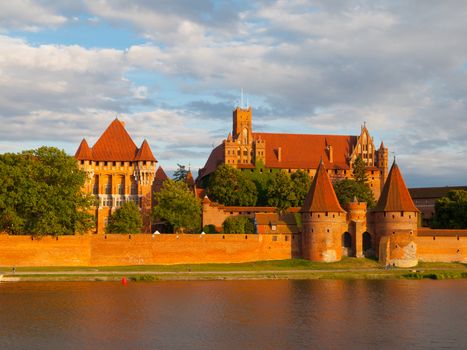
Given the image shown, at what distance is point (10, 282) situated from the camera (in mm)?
43750

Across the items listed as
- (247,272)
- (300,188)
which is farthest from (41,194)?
(300,188)

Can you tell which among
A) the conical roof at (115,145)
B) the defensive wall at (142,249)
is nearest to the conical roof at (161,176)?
the conical roof at (115,145)

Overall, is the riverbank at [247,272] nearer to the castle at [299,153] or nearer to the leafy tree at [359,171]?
the leafy tree at [359,171]

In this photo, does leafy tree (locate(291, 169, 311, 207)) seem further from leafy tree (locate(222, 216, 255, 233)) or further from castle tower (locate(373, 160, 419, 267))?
castle tower (locate(373, 160, 419, 267))

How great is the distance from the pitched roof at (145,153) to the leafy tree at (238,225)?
1480 cm

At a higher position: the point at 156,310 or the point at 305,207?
the point at 305,207

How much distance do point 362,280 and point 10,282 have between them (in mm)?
20670

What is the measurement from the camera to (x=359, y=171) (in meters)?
77.4

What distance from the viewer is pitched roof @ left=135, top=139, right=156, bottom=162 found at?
232ft

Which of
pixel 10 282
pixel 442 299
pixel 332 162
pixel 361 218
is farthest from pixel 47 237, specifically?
pixel 332 162

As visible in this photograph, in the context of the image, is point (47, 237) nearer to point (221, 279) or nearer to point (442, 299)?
point (221, 279)

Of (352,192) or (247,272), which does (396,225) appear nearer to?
(247,272)

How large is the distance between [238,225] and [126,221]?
8950mm

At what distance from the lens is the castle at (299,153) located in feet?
259
